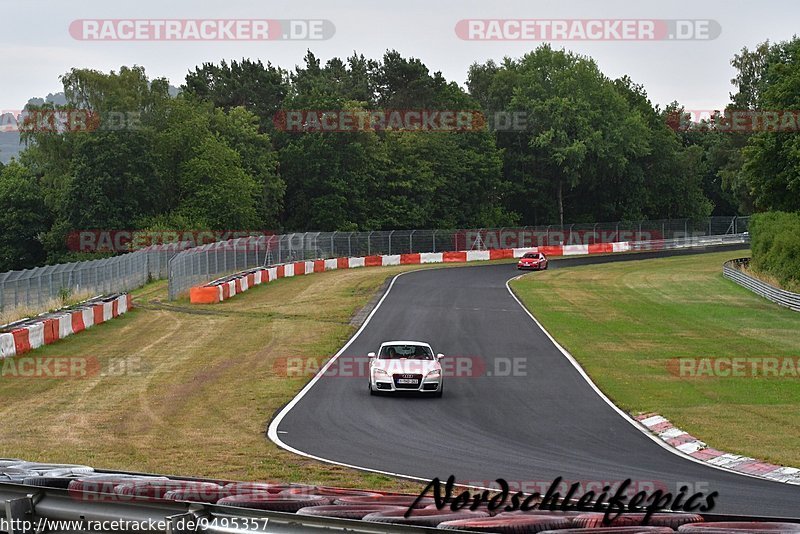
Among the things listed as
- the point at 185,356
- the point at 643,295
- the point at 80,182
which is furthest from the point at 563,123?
the point at 185,356

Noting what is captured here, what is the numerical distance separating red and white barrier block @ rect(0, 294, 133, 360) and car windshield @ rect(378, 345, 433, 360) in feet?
37.0

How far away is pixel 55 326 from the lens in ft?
106

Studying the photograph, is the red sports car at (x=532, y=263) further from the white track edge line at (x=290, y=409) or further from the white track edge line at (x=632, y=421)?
the white track edge line at (x=290, y=409)

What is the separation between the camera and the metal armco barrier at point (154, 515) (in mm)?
6336

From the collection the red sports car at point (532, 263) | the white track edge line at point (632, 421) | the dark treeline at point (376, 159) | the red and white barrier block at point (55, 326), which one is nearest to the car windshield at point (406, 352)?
the white track edge line at point (632, 421)

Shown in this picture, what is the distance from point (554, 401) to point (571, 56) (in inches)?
3753

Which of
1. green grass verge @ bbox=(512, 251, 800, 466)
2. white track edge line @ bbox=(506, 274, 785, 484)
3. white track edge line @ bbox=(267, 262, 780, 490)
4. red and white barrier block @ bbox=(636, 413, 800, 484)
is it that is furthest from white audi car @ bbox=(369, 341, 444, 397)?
red and white barrier block @ bbox=(636, 413, 800, 484)

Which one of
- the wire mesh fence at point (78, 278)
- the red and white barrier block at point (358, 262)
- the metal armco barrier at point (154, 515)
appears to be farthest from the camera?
the red and white barrier block at point (358, 262)

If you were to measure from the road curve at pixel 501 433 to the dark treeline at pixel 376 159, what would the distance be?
3894cm
